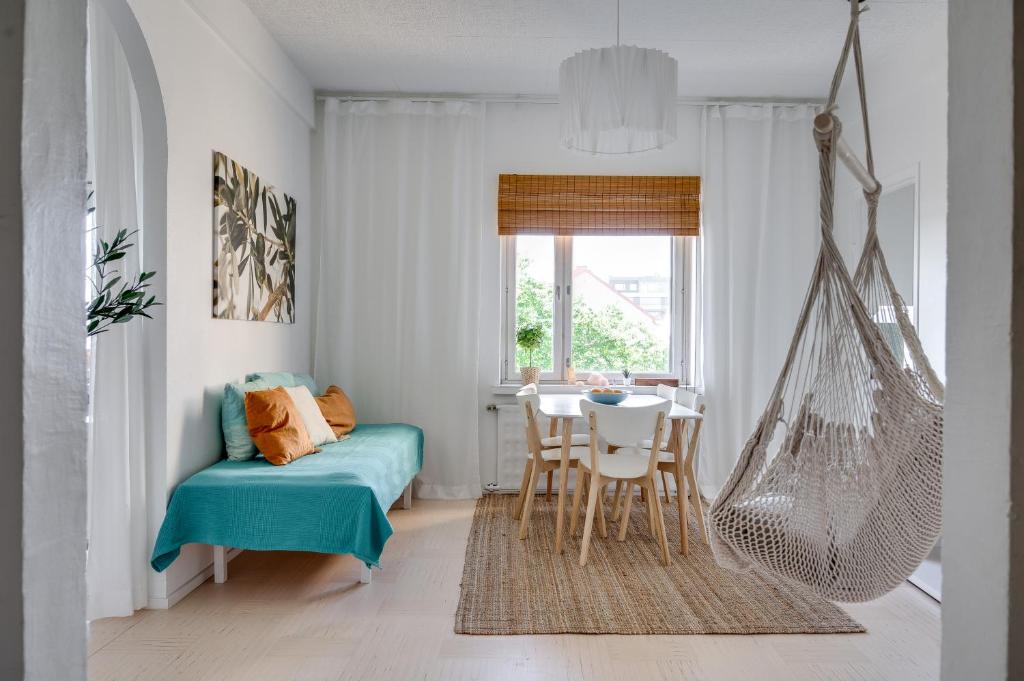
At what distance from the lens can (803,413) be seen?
188cm

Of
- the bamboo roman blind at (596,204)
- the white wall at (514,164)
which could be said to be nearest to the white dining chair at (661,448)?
the white wall at (514,164)

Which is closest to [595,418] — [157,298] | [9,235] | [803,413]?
[803,413]

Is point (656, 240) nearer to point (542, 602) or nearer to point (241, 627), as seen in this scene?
point (542, 602)

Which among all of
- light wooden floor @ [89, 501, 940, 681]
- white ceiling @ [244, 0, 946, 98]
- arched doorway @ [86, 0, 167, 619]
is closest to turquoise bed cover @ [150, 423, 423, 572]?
arched doorway @ [86, 0, 167, 619]

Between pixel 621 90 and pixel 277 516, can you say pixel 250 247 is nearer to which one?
pixel 277 516

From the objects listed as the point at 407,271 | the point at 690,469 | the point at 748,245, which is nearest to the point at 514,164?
the point at 407,271

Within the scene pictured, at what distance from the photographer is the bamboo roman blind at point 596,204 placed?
4.91 metres

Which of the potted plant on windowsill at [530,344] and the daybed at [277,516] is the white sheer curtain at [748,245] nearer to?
the potted plant on windowsill at [530,344]

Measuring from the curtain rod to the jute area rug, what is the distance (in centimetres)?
297

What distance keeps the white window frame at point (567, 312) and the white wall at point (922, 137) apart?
117 cm

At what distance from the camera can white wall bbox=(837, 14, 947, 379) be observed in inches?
138

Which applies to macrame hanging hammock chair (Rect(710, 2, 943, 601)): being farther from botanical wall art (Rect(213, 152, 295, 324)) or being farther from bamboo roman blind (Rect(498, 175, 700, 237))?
bamboo roman blind (Rect(498, 175, 700, 237))

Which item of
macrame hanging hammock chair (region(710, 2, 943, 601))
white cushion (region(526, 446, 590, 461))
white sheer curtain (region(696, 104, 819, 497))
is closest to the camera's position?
macrame hanging hammock chair (region(710, 2, 943, 601))

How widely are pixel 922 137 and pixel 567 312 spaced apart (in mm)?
2421
